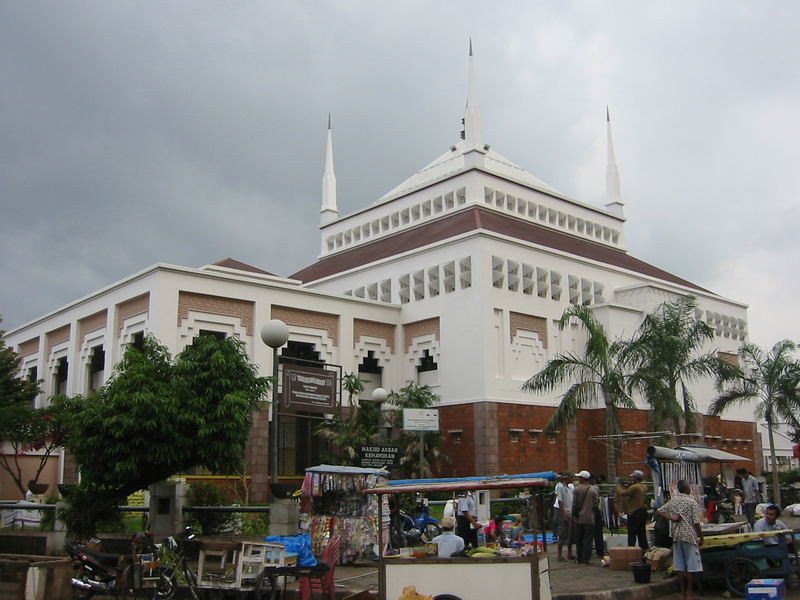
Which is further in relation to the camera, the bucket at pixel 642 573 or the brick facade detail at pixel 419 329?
the brick facade detail at pixel 419 329

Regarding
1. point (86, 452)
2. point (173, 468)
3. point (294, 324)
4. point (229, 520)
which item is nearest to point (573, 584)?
point (229, 520)

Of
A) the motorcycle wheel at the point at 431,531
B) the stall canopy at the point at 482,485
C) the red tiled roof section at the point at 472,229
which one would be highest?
the red tiled roof section at the point at 472,229

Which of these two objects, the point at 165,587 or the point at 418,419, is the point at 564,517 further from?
the point at 165,587

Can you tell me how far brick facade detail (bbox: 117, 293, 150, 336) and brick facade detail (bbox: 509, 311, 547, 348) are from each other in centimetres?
1392

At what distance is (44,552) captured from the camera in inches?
562

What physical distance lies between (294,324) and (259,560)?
20241 millimetres

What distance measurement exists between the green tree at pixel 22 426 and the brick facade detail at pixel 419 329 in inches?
550

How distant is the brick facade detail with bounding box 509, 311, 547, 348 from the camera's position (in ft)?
107

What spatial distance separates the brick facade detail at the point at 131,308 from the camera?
28.6 metres

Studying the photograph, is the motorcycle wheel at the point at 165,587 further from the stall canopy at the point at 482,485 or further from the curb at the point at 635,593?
the curb at the point at 635,593

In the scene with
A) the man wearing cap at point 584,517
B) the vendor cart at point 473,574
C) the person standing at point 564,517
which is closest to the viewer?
the vendor cart at point 473,574

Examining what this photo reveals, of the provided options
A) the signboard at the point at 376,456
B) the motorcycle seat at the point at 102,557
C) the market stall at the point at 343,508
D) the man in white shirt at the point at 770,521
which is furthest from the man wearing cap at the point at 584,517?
the motorcycle seat at the point at 102,557

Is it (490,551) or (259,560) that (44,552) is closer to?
(259,560)

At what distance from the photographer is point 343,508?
1513cm
